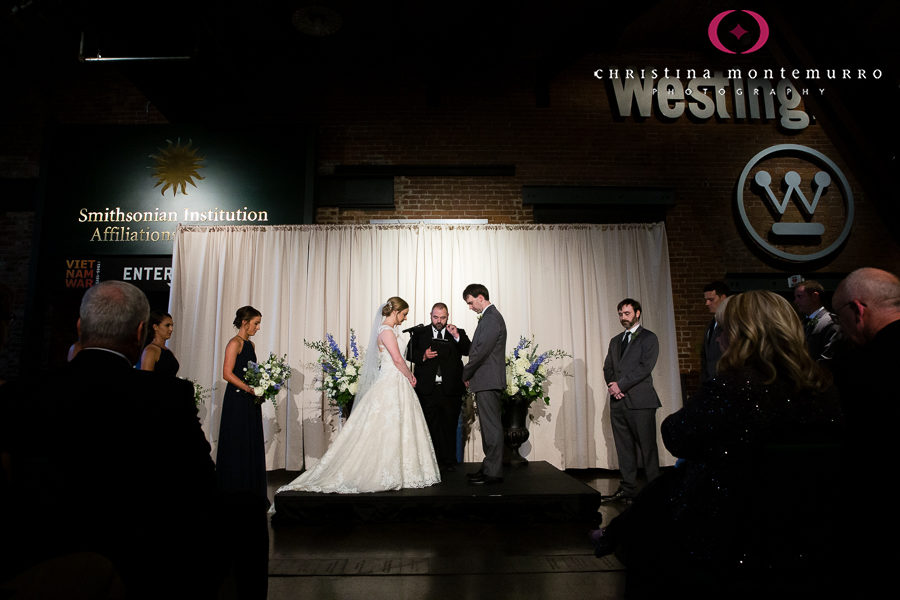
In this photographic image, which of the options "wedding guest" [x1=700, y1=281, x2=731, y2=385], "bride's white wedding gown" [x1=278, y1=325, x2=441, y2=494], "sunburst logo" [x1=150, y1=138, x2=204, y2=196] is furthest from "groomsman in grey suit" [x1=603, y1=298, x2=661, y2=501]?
"sunburst logo" [x1=150, y1=138, x2=204, y2=196]

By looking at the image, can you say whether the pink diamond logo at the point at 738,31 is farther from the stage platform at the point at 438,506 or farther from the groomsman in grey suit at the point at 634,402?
the stage platform at the point at 438,506

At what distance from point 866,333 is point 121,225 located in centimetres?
800

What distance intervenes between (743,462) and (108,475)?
1.80m

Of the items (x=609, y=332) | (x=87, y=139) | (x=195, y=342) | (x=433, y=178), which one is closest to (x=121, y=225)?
(x=87, y=139)

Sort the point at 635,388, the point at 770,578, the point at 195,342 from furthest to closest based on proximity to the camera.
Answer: the point at 195,342 → the point at 635,388 → the point at 770,578

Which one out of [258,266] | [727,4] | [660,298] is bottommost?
[660,298]

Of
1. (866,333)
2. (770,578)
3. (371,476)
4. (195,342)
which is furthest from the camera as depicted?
(195,342)

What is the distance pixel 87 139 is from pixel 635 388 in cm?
772

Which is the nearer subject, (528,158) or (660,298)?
(660,298)

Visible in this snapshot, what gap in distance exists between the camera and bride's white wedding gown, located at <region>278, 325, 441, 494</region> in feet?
14.2

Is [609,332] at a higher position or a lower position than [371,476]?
higher

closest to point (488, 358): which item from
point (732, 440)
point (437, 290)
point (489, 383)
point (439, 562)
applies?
point (489, 383)

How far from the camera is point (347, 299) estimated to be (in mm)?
7188

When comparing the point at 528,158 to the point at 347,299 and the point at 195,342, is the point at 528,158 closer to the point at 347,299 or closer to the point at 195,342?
the point at 347,299
